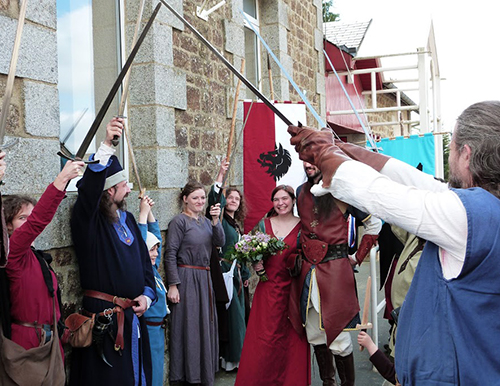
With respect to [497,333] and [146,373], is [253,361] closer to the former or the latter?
[146,373]

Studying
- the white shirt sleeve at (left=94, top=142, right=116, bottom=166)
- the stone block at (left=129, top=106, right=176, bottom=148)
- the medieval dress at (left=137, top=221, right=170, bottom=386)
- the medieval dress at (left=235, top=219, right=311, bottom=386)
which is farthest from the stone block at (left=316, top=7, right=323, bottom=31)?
the white shirt sleeve at (left=94, top=142, right=116, bottom=166)

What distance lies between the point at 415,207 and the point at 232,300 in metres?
3.86

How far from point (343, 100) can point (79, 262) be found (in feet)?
28.1

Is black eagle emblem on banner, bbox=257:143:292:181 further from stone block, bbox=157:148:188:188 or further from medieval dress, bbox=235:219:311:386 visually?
medieval dress, bbox=235:219:311:386

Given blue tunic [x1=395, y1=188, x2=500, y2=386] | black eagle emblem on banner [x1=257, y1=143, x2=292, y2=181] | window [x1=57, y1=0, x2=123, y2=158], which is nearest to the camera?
blue tunic [x1=395, y1=188, x2=500, y2=386]

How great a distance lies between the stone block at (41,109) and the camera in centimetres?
316

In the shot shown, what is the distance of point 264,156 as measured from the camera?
569 cm

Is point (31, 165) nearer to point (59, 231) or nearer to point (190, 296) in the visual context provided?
point (59, 231)

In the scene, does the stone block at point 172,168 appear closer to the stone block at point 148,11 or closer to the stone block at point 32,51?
the stone block at point 148,11

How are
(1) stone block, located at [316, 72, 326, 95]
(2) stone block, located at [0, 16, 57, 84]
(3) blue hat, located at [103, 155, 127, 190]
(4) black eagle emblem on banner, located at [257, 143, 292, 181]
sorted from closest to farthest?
(2) stone block, located at [0, 16, 57, 84] < (3) blue hat, located at [103, 155, 127, 190] < (4) black eagle emblem on banner, located at [257, 143, 292, 181] < (1) stone block, located at [316, 72, 326, 95]

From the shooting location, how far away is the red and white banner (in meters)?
5.67

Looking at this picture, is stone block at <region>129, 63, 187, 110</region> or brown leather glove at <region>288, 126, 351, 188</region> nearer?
→ brown leather glove at <region>288, 126, 351, 188</region>

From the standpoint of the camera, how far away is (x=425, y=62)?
9242mm

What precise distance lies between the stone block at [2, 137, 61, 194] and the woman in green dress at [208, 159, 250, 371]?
199 cm
